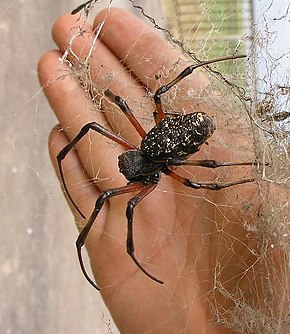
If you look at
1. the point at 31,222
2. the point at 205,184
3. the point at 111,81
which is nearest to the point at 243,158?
the point at 205,184

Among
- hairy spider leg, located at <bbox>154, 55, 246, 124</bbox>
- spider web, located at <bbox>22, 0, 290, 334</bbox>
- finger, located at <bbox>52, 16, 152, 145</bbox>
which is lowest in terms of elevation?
spider web, located at <bbox>22, 0, 290, 334</bbox>

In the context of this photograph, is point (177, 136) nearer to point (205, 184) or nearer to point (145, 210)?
point (205, 184)

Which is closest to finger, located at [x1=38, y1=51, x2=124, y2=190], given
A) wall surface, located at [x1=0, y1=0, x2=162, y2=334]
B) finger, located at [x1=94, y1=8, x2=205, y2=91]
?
finger, located at [x1=94, y1=8, x2=205, y2=91]

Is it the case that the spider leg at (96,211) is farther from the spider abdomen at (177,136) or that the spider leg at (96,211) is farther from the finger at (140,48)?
the finger at (140,48)

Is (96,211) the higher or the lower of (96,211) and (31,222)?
the lower

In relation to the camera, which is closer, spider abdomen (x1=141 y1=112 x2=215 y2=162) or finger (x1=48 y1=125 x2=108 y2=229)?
spider abdomen (x1=141 y1=112 x2=215 y2=162)

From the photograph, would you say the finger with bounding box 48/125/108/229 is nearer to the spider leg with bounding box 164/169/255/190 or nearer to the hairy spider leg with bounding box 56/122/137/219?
the hairy spider leg with bounding box 56/122/137/219

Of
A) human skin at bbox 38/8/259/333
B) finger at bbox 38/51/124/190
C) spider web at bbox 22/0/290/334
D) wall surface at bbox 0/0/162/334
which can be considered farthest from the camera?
wall surface at bbox 0/0/162/334
